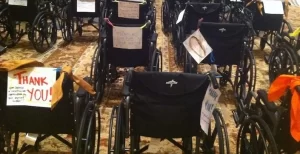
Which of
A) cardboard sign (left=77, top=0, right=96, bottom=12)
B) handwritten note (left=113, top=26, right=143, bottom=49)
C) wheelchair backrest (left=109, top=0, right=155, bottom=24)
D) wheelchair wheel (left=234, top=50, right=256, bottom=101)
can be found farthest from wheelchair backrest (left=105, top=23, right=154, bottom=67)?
cardboard sign (left=77, top=0, right=96, bottom=12)

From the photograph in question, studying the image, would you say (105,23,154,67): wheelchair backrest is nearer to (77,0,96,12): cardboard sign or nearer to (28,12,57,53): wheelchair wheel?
(28,12,57,53): wheelchair wheel

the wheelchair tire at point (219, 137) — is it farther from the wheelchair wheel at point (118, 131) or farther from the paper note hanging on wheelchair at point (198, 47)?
the paper note hanging on wheelchair at point (198, 47)

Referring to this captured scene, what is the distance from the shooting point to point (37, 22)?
4.14 meters

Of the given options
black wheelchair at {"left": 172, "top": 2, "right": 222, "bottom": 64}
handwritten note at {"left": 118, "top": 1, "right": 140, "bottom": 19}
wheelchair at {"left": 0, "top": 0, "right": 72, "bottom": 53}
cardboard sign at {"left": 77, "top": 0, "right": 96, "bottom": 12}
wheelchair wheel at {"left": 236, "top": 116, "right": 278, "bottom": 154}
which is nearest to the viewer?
wheelchair wheel at {"left": 236, "top": 116, "right": 278, "bottom": 154}

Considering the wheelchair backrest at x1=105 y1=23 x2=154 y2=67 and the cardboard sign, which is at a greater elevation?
the cardboard sign

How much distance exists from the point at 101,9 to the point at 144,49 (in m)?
1.91

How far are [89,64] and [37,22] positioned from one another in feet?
2.32

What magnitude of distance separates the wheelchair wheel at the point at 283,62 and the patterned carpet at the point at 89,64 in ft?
0.90

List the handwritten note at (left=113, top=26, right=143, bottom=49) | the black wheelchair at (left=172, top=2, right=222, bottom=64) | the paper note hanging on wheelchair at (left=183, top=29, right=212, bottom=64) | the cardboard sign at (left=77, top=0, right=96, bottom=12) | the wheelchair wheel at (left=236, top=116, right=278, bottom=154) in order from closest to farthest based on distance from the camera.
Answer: the wheelchair wheel at (left=236, top=116, right=278, bottom=154) < the paper note hanging on wheelchair at (left=183, top=29, right=212, bottom=64) < the handwritten note at (left=113, top=26, right=143, bottom=49) < the black wheelchair at (left=172, top=2, right=222, bottom=64) < the cardboard sign at (left=77, top=0, right=96, bottom=12)

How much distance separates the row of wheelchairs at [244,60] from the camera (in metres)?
1.81

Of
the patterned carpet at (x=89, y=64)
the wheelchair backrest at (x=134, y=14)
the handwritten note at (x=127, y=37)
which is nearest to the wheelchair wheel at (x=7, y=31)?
the patterned carpet at (x=89, y=64)

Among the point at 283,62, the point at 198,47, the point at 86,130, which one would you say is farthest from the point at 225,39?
the point at 86,130

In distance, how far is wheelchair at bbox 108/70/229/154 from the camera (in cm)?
183

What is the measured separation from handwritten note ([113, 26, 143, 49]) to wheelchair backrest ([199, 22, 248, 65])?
475 mm
